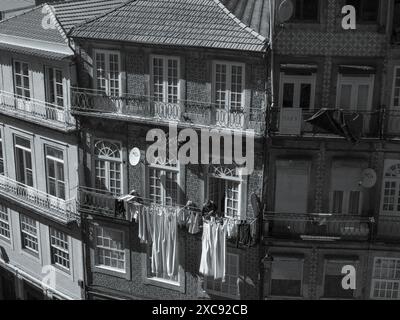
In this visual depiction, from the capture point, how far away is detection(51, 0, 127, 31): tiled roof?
1102 inches

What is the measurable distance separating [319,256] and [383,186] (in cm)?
414

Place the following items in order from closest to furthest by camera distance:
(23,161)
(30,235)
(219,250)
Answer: (219,250) < (23,161) < (30,235)

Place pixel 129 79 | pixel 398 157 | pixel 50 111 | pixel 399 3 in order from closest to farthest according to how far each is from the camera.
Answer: pixel 399 3
pixel 398 157
pixel 129 79
pixel 50 111

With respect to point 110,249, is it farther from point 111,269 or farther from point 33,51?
point 33,51

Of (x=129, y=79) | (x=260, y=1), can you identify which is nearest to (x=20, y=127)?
(x=129, y=79)

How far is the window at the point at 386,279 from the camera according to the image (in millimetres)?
25688

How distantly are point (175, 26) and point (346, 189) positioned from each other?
33.0 ft

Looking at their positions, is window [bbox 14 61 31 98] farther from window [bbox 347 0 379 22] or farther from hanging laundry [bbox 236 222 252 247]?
window [bbox 347 0 379 22]

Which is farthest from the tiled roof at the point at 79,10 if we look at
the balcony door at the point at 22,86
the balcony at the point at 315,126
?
the balcony at the point at 315,126

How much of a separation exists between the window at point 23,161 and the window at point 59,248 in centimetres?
307

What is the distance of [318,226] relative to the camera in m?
25.2

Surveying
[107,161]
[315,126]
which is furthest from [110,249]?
[315,126]

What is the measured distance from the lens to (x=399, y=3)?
899 inches

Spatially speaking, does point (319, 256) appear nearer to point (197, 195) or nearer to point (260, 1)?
point (197, 195)
